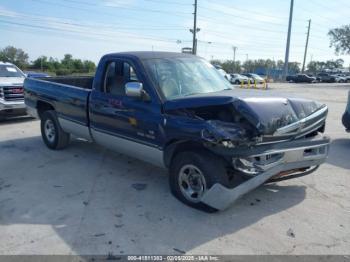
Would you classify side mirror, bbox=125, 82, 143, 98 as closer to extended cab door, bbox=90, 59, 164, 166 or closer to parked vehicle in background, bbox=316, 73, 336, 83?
extended cab door, bbox=90, 59, 164, 166

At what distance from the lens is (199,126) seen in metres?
4.12

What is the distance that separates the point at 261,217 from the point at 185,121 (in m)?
1.48

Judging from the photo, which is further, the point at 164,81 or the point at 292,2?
the point at 292,2

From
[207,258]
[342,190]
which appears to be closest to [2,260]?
[207,258]

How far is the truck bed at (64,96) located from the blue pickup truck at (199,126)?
0.24ft

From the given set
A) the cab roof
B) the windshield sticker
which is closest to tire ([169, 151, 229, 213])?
the cab roof

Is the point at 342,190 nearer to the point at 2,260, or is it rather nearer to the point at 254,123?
the point at 254,123

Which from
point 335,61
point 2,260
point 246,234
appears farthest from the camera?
point 335,61

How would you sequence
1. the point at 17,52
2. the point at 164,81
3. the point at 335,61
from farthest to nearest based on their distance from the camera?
the point at 335,61
the point at 17,52
the point at 164,81

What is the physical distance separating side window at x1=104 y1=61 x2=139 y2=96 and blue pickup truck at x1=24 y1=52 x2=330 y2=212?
0.02m

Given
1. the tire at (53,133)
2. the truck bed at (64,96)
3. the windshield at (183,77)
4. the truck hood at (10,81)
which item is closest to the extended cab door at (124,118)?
the windshield at (183,77)

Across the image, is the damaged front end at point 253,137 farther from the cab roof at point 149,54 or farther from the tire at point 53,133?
the tire at point 53,133

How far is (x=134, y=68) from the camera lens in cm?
507

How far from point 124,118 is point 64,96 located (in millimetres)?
1968
